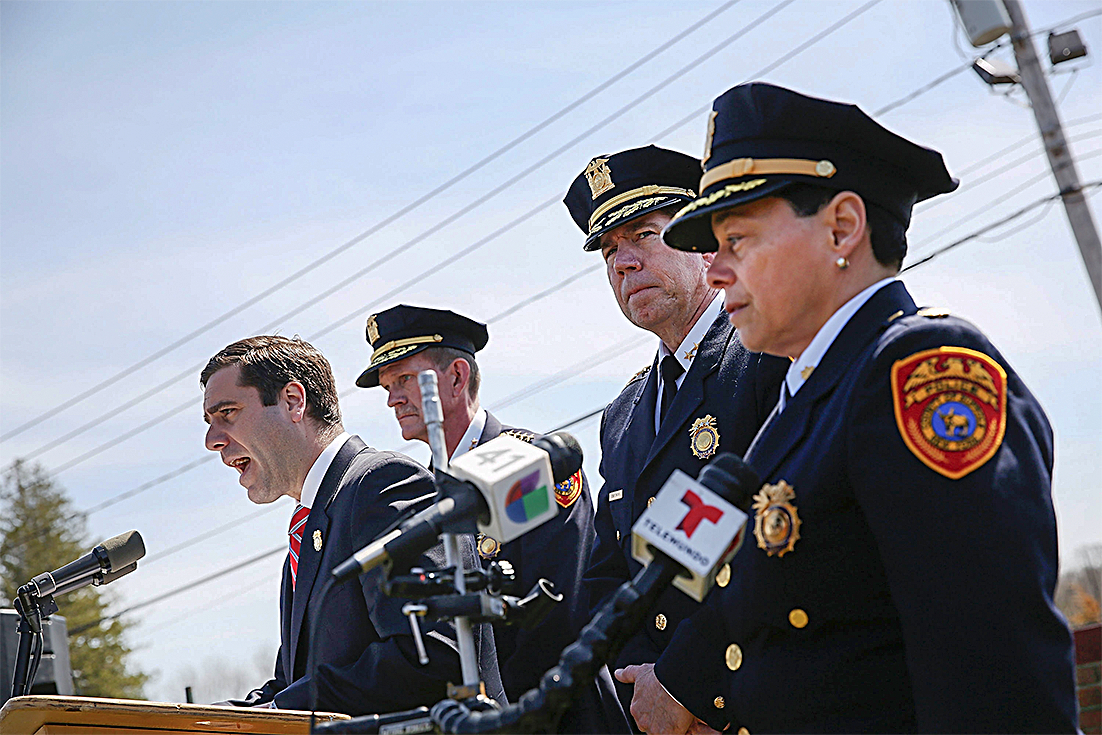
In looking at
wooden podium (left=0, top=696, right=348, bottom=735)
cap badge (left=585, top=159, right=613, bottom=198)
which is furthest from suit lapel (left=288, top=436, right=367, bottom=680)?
cap badge (left=585, top=159, right=613, bottom=198)

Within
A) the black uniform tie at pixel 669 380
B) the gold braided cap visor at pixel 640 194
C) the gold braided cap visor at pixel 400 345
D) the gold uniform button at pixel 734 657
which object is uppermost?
the gold braided cap visor at pixel 640 194

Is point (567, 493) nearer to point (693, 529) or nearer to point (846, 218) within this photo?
point (846, 218)

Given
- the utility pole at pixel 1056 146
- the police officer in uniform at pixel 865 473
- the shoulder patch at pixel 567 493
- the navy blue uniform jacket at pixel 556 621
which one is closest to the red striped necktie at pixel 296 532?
the navy blue uniform jacket at pixel 556 621

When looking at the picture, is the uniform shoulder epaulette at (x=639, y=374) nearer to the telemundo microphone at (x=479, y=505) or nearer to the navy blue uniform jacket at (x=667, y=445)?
the navy blue uniform jacket at (x=667, y=445)

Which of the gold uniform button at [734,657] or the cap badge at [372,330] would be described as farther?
the cap badge at [372,330]

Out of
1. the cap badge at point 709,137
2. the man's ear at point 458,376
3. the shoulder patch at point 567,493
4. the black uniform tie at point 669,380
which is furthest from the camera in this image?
the man's ear at point 458,376

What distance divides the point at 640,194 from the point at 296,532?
1.70 meters

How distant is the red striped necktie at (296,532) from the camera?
4.14 metres

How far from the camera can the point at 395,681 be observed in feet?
11.1

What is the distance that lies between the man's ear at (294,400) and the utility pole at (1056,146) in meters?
5.31

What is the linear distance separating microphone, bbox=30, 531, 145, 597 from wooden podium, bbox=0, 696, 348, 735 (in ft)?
3.49

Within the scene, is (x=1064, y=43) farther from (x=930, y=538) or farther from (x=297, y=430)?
(x=930, y=538)

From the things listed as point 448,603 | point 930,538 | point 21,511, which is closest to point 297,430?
point 448,603

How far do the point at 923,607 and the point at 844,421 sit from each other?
1.26ft
